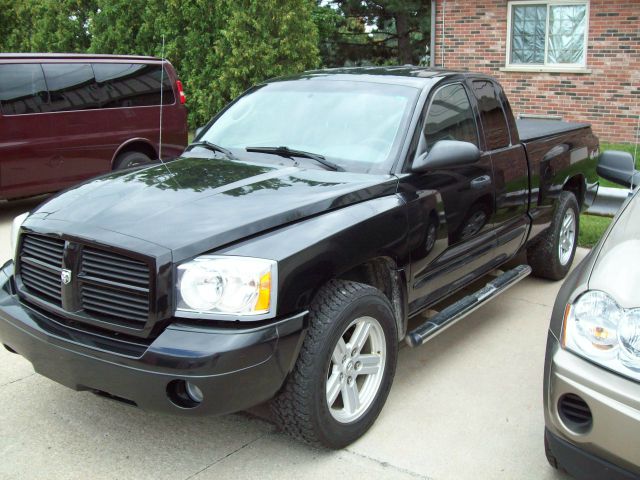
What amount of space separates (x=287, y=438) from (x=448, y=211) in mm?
1571

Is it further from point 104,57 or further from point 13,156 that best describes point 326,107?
point 104,57

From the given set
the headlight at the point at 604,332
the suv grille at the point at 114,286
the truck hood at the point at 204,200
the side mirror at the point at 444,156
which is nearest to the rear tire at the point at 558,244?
the side mirror at the point at 444,156

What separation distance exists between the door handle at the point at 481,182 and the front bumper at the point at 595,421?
1.83 m

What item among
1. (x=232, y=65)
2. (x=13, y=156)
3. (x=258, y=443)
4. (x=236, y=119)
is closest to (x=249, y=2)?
(x=232, y=65)

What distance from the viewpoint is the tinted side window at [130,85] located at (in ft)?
29.0

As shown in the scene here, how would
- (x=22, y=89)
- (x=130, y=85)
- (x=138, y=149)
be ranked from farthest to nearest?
(x=138, y=149) → (x=130, y=85) → (x=22, y=89)

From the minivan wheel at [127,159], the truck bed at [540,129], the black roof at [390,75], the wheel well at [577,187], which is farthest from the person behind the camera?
the minivan wheel at [127,159]

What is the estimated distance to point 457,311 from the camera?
13.5 ft

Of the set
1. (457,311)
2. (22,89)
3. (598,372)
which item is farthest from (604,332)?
(22,89)

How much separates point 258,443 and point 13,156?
591cm

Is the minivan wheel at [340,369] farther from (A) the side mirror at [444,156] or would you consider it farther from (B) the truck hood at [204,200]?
(A) the side mirror at [444,156]

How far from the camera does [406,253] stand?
3.65m

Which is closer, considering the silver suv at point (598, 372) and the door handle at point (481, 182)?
the silver suv at point (598, 372)

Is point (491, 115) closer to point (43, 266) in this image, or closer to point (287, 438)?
point (287, 438)
